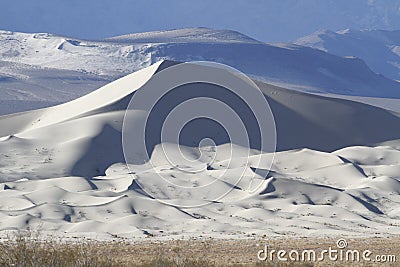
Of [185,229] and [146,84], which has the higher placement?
[146,84]

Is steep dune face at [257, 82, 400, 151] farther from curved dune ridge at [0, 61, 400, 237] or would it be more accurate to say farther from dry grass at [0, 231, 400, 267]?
dry grass at [0, 231, 400, 267]

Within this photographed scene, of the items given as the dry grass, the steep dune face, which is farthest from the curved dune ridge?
the dry grass

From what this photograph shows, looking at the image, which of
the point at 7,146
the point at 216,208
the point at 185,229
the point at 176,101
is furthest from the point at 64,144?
the point at 185,229

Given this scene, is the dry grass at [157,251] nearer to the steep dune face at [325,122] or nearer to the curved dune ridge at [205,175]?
the curved dune ridge at [205,175]

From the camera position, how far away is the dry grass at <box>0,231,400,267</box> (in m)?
13.7

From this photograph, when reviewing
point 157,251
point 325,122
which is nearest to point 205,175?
point 325,122

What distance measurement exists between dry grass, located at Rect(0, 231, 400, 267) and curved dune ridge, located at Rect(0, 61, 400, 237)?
545cm

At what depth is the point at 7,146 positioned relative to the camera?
147 ft

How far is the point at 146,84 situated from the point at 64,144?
11354 mm

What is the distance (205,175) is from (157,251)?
832 inches

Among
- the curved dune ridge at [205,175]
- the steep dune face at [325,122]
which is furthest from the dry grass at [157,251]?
the steep dune face at [325,122]

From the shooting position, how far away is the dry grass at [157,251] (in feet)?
45.0

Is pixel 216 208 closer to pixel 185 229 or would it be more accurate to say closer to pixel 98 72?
pixel 185 229

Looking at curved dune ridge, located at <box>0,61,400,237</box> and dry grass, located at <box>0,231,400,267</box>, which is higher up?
dry grass, located at <box>0,231,400,267</box>
